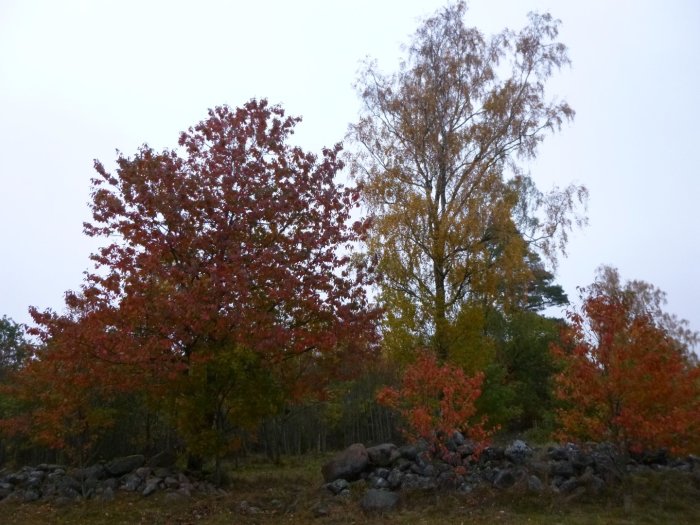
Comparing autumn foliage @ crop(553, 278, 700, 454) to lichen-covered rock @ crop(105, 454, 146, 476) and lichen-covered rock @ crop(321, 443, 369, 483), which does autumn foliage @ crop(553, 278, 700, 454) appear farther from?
lichen-covered rock @ crop(105, 454, 146, 476)

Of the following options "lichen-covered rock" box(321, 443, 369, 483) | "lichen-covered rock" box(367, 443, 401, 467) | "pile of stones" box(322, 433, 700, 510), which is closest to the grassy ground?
"pile of stones" box(322, 433, 700, 510)

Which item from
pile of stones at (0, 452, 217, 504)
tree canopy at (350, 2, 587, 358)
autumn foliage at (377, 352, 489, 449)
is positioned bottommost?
pile of stones at (0, 452, 217, 504)

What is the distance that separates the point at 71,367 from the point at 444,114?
13.3 metres

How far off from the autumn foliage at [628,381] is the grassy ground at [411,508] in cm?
79

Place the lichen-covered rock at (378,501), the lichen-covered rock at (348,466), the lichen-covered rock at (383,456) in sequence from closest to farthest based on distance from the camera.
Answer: the lichen-covered rock at (378,501) < the lichen-covered rock at (348,466) < the lichen-covered rock at (383,456)

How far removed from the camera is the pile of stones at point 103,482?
11875mm

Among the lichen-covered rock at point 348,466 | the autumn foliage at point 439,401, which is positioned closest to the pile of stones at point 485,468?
the lichen-covered rock at point 348,466

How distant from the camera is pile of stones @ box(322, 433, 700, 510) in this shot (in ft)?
34.9

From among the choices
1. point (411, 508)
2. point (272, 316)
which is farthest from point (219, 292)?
point (411, 508)

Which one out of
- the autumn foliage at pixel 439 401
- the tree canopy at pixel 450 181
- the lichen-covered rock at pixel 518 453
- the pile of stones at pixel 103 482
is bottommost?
the pile of stones at pixel 103 482

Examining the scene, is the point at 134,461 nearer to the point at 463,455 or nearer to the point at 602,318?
the point at 463,455

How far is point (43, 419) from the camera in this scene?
12.5m

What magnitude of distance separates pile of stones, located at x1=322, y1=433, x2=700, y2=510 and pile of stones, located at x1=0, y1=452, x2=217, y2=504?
2.97 meters

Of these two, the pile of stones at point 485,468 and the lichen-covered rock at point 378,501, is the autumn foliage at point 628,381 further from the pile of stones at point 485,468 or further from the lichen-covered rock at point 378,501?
the lichen-covered rock at point 378,501
